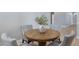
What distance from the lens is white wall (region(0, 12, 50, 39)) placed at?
1.68 meters

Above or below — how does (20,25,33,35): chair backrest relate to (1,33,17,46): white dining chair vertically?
above

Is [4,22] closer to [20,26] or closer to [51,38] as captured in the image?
[20,26]

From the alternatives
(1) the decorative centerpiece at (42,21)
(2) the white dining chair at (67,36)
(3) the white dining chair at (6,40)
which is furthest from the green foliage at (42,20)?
(3) the white dining chair at (6,40)

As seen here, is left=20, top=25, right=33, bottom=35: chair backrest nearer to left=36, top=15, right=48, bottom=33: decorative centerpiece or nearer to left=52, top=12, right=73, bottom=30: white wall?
left=36, top=15, right=48, bottom=33: decorative centerpiece

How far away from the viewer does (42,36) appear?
1.72m

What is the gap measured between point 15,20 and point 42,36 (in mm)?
334

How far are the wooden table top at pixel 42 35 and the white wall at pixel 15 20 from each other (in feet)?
0.29

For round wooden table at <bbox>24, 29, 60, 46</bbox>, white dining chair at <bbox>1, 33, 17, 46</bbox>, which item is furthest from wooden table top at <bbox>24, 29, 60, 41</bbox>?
white dining chair at <bbox>1, 33, 17, 46</bbox>

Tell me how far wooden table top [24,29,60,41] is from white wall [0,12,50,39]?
9 cm

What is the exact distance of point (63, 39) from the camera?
1725 mm

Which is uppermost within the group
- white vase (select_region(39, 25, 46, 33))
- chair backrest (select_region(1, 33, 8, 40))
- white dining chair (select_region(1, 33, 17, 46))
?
white vase (select_region(39, 25, 46, 33))

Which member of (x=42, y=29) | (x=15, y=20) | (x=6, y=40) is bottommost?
(x=6, y=40)

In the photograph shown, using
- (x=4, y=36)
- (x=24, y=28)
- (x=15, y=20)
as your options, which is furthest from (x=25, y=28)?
(x=4, y=36)

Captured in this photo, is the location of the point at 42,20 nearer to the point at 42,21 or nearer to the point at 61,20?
the point at 42,21
